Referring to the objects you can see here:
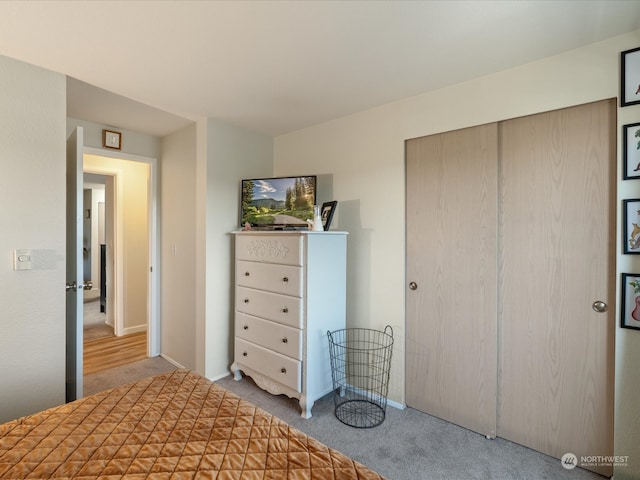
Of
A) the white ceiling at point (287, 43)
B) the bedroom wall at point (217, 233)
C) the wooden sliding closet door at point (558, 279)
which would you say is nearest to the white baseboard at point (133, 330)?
the bedroom wall at point (217, 233)

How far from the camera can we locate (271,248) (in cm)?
261

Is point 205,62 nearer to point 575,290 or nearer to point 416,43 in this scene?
point 416,43

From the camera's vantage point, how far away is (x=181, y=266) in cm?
324

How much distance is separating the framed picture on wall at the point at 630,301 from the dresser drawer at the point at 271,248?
1849 millimetres

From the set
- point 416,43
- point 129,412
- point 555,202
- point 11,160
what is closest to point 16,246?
point 11,160

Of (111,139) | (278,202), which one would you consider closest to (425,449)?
(278,202)

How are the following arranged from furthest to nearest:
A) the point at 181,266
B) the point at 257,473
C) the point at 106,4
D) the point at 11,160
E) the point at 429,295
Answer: the point at 181,266, the point at 429,295, the point at 11,160, the point at 106,4, the point at 257,473

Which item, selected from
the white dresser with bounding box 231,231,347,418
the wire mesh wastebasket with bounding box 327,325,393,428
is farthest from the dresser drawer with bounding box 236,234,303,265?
the wire mesh wastebasket with bounding box 327,325,393,428

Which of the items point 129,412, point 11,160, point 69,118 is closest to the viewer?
point 129,412

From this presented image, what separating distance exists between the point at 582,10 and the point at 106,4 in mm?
2161

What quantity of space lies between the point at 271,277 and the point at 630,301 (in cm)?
218
